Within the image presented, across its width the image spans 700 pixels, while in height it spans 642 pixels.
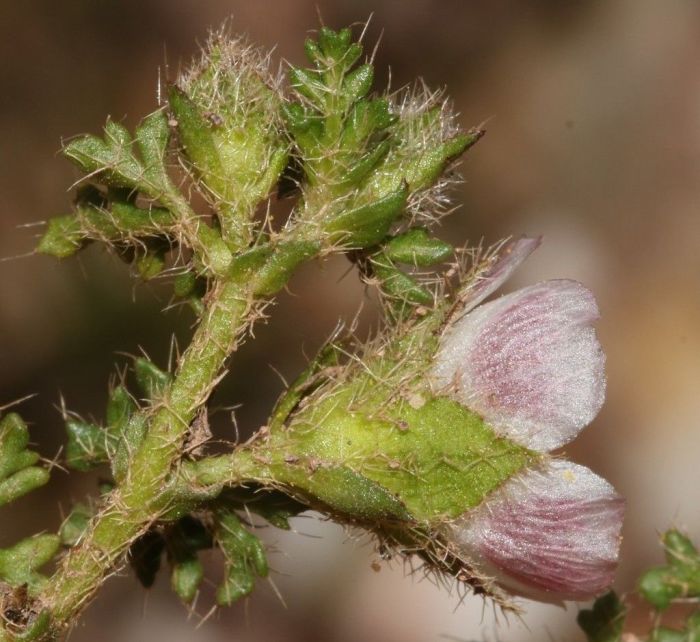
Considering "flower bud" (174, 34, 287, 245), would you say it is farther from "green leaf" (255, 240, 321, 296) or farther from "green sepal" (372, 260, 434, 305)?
"green sepal" (372, 260, 434, 305)

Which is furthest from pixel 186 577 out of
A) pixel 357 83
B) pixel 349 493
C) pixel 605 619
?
pixel 357 83

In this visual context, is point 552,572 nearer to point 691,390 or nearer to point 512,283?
point 512,283

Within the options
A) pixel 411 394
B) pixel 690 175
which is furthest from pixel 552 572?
pixel 690 175

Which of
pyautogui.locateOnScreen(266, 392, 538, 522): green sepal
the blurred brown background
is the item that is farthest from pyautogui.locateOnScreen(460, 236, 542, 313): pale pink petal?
the blurred brown background

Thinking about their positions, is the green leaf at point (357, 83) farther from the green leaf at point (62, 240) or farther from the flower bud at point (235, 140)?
the green leaf at point (62, 240)

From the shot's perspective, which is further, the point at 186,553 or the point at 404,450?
the point at 186,553

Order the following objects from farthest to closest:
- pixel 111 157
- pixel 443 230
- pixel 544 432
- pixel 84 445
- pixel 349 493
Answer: pixel 443 230
pixel 84 445
pixel 111 157
pixel 544 432
pixel 349 493

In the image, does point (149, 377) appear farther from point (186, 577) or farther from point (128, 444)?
point (186, 577)

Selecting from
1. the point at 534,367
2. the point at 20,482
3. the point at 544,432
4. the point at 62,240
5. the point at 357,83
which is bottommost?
the point at 20,482
